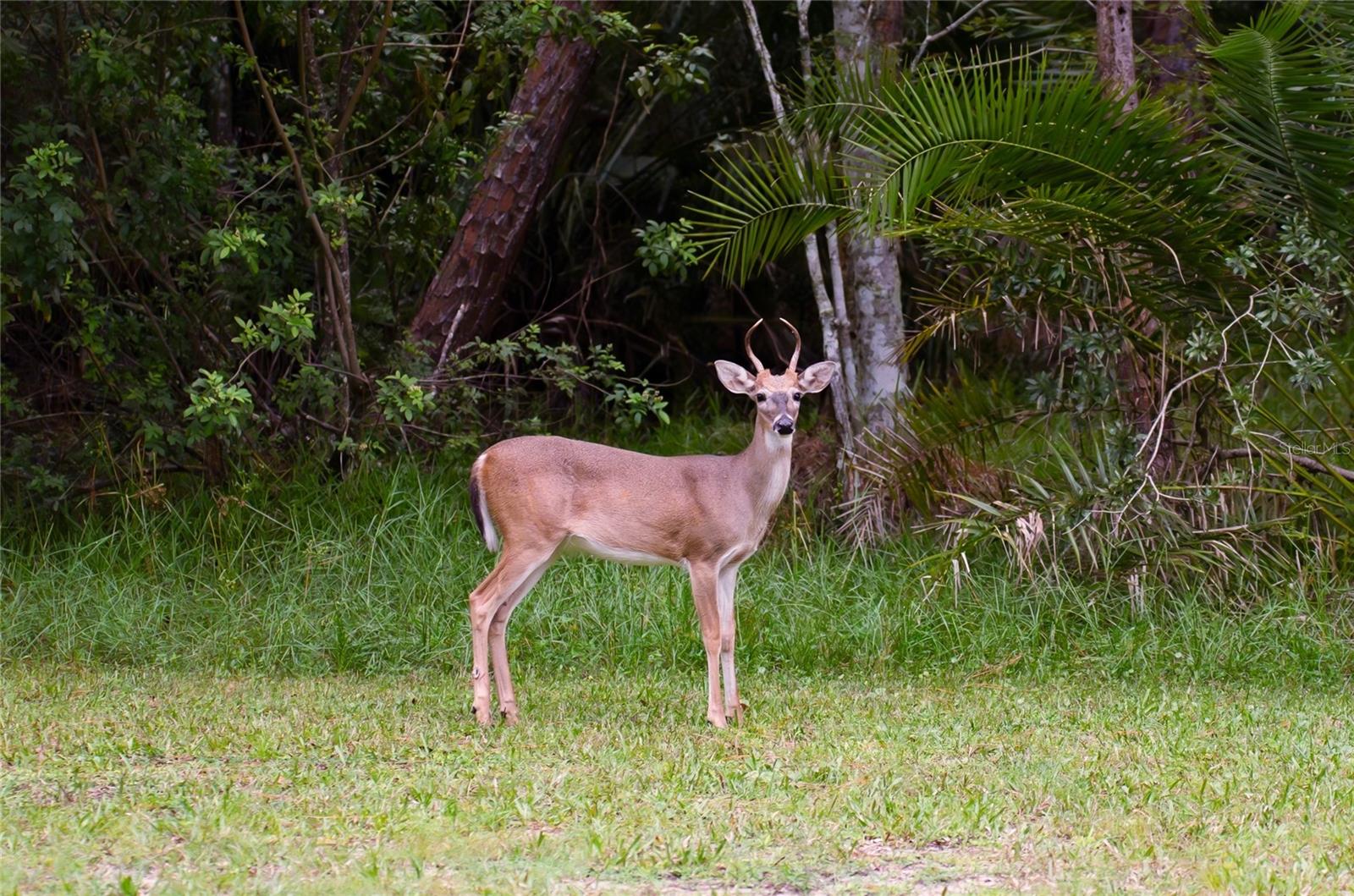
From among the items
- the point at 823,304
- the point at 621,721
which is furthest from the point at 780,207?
the point at 621,721

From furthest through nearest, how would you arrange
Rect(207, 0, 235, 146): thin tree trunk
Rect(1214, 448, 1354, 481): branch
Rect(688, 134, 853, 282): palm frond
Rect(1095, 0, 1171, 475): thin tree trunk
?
Rect(207, 0, 235, 146): thin tree trunk < Rect(1095, 0, 1171, 475): thin tree trunk < Rect(688, 134, 853, 282): palm frond < Rect(1214, 448, 1354, 481): branch

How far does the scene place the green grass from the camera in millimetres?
4379

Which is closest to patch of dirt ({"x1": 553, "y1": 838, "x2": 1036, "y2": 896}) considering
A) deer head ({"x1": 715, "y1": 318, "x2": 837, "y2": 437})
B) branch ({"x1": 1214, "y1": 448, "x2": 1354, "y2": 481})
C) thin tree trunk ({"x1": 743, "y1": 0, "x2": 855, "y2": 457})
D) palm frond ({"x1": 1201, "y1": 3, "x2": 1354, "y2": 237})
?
deer head ({"x1": 715, "y1": 318, "x2": 837, "y2": 437})

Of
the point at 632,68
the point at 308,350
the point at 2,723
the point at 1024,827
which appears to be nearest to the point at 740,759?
the point at 1024,827

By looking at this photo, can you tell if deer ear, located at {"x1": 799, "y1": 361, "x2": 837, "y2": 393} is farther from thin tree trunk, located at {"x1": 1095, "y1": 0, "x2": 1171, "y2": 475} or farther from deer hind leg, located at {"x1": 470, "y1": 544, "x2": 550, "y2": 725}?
thin tree trunk, located at {"x1": 1095, "y1": 0, "x2": 1171, "y2": 475}

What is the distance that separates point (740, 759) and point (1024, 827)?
4.08ft

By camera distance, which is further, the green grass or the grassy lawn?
the green grass

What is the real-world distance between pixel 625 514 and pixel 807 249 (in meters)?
3.88

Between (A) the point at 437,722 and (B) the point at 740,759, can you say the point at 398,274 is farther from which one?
(B) the point at 740,759

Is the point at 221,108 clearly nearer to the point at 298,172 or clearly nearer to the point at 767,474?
the point at 298,172

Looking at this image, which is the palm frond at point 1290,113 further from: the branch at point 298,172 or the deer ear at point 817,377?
the branch at point 298,172

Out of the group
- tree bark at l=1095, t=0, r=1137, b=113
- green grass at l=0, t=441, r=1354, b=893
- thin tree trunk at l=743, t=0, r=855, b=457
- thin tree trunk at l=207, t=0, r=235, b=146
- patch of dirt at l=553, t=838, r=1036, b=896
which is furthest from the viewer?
thin tree trunk at l=207, t=0, r=235, b=146

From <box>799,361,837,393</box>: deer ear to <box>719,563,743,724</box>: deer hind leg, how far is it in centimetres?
81

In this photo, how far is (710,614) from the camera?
261 inches
